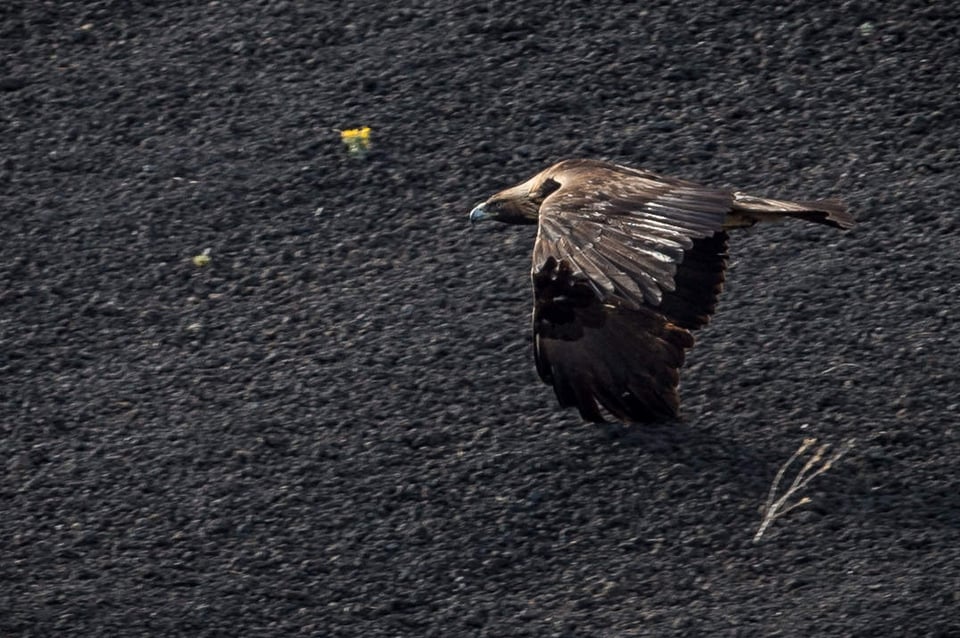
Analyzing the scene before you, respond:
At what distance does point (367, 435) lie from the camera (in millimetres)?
6043

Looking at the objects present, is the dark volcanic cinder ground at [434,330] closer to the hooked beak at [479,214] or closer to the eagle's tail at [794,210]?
the hooked beak at [479,214]

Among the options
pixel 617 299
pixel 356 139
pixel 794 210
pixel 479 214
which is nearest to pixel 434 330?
pixel 479 214

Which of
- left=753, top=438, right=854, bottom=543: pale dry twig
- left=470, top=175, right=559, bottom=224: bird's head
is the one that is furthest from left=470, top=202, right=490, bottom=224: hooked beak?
left=753, top=438, right=854, bottom=543: pale dry twig

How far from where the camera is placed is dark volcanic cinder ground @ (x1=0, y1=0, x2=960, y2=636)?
5.37m

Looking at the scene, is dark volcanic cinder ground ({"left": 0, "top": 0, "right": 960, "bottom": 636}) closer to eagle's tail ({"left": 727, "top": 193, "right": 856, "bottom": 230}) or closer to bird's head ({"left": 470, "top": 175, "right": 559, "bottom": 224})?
bird's head ({"left": 470, "top": 175, "right": 559, "bottom": 224})

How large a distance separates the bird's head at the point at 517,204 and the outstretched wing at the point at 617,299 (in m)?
0.66

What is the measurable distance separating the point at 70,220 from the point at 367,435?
2099 millimetres

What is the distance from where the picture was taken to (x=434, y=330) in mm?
6508

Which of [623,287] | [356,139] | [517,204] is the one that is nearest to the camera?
[623,287]

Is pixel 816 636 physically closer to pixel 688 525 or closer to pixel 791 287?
pixel 688 525

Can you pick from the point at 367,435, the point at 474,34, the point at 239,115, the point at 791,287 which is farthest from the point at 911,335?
the point at 239,115

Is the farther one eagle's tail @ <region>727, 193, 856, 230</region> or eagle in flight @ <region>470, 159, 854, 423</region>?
eagle's tail @ <region>727, 193, 856, 230</region>

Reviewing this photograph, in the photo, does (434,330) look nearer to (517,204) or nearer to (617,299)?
(517,204)

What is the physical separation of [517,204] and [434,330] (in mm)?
667
